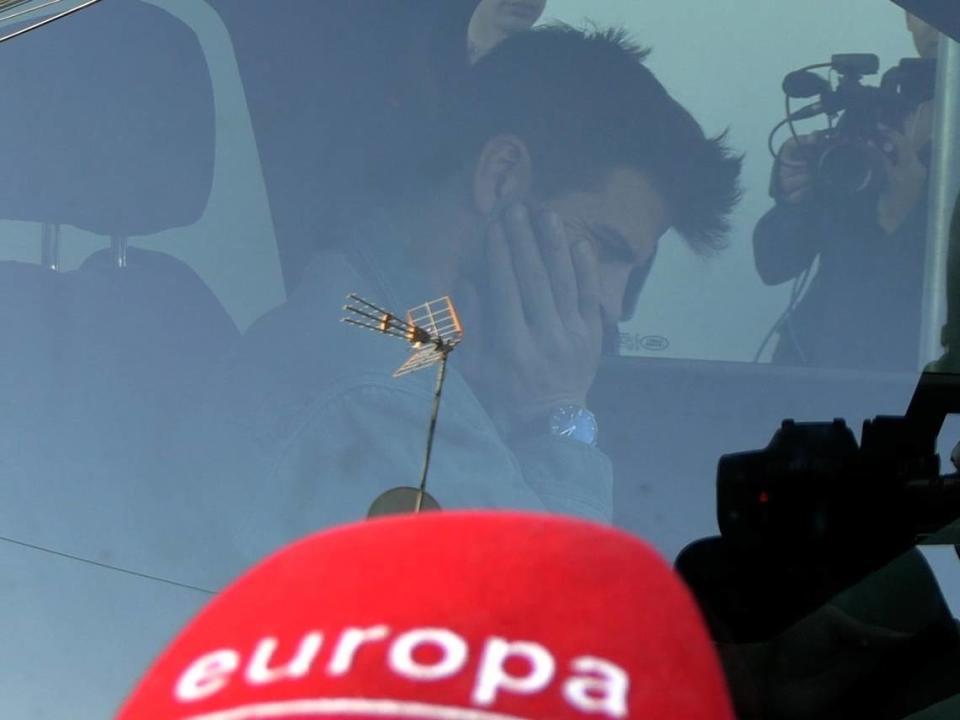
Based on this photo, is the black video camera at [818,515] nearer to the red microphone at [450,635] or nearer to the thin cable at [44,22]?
the red microphone at [450,635]

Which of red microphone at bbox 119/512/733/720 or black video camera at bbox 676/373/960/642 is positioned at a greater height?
black video camera at bbox 676/373/960/642

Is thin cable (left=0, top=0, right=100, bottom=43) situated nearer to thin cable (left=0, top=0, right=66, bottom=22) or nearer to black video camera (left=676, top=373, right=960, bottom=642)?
thin cable (left=0, top=0, right=66, bottom=22)

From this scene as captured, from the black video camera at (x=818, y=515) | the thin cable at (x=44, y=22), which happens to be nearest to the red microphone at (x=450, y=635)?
the black video camera at (x=818, y=515)

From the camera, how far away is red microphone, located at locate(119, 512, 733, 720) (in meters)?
0.17

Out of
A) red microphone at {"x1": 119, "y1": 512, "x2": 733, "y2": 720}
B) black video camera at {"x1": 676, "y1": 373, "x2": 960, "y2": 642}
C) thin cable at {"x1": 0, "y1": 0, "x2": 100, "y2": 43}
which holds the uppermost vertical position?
thin cable at {"x1": 0, "y1": 0, "x2": 100, "y2": 43}

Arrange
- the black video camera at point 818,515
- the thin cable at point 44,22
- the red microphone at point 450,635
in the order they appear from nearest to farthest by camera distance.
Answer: the red microphone at point 450,635, the black video camera at point 818,515, the thin cable at point 44,22

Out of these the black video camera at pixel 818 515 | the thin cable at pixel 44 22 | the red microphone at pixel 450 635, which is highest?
the thin cable at pixel 44 22

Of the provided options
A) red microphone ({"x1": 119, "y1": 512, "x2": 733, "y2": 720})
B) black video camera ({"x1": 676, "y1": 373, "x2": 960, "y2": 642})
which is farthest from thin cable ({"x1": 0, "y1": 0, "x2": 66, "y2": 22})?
red microphone ({"x1": 119, "y1": 512, "x2": 733, "y2": 720})

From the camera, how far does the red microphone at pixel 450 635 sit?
0.55 ft

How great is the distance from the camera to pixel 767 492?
0.86 meters

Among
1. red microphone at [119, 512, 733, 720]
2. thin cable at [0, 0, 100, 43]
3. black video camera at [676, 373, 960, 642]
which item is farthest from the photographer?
thin cable at [0, 0, 100, 43]

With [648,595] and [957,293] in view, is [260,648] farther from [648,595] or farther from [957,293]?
[957,293]

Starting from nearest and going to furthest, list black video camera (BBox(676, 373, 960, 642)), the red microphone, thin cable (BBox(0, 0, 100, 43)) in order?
the red microphone, black video camera (BBox(676, 373, 960, 642)), thin cable (BBox(0, 0, 100, 43))

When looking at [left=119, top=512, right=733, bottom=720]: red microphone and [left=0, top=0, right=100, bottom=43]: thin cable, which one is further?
[left=0, top=0, right=100, bottom=43]: thin cable
